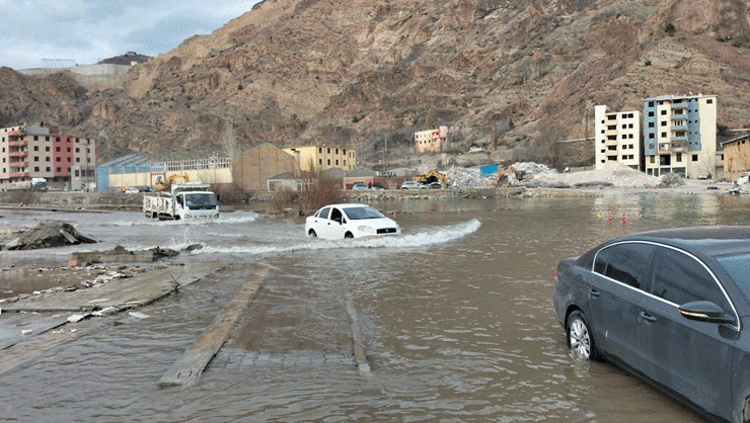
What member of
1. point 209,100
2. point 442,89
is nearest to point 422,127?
point 442,89

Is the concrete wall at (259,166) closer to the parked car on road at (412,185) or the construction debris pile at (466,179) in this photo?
the parked car on road at (412,185)

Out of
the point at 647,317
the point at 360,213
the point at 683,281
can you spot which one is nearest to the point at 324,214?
the point at 360,213

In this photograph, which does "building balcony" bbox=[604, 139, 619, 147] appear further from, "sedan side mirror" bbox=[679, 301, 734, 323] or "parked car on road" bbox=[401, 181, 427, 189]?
"sedan side mirror" bbox=[679, 301, 734, 323]

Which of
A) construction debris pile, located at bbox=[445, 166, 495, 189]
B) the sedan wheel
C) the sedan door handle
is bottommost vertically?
the sedan wheel

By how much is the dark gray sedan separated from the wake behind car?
13296 mm

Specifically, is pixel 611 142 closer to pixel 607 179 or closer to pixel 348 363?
pixel 607 179

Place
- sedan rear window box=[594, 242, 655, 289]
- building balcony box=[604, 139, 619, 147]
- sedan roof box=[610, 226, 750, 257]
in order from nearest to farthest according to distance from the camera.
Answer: sedan roof box=[610, 226, 750, 257] < sedan rear window box=[594, 242, 655, 289] < building balcony box=[604, 139, 619, 147]

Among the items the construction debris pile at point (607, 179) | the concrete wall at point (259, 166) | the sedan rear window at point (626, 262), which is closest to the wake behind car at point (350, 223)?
the sedan rear window at point (626, 262)

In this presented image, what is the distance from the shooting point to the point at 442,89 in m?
159

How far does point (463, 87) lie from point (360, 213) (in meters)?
144

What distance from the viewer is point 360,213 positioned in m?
20.7

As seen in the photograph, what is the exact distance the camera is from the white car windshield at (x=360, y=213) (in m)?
20.3

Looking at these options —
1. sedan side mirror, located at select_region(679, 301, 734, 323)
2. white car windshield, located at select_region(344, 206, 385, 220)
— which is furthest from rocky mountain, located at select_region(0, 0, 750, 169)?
sedan side mirror, located at select_region(679, 301, 734, 323)

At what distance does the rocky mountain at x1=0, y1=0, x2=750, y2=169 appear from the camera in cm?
10844
